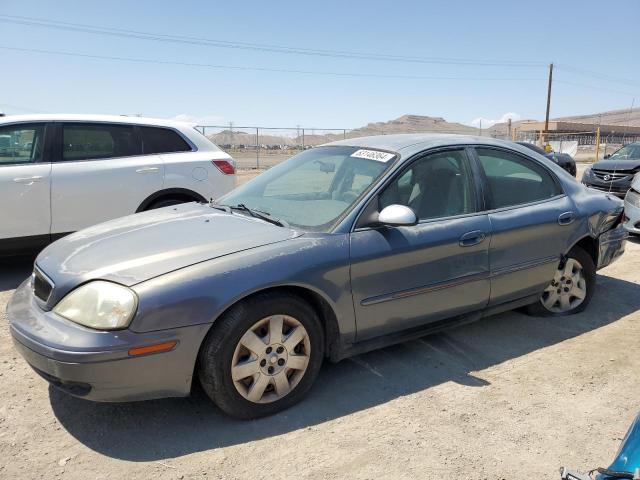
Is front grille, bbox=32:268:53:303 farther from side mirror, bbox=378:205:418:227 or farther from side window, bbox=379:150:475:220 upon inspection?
side window, bbox=379:150:475:220

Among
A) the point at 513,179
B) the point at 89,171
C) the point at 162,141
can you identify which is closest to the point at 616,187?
the point at 513,179

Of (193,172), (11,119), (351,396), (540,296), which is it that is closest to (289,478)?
(351,396)

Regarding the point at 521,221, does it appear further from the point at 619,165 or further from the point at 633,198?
the point at 619,165

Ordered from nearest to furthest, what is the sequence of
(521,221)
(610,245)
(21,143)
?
(521,221), (610,245), (21,143)

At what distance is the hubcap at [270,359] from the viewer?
2783 millimetres

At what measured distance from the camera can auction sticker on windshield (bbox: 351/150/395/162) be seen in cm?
356

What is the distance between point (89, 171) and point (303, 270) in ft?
12.0

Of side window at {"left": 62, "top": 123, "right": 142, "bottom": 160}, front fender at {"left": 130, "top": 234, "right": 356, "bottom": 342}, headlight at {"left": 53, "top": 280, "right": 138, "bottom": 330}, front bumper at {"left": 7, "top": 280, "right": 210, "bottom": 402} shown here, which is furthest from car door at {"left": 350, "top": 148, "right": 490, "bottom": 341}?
side window at {"left": 62, "top": 123, "right": 142, "bottom": 160}

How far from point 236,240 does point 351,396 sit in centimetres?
117

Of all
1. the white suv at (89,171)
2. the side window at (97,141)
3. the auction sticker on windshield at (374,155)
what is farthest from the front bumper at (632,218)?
the side window at (97,141)

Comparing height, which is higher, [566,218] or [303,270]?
[566,218]

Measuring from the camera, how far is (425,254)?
11.0ft

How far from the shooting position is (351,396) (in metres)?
3.19

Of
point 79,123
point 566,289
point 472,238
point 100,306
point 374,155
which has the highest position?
point 79,123
